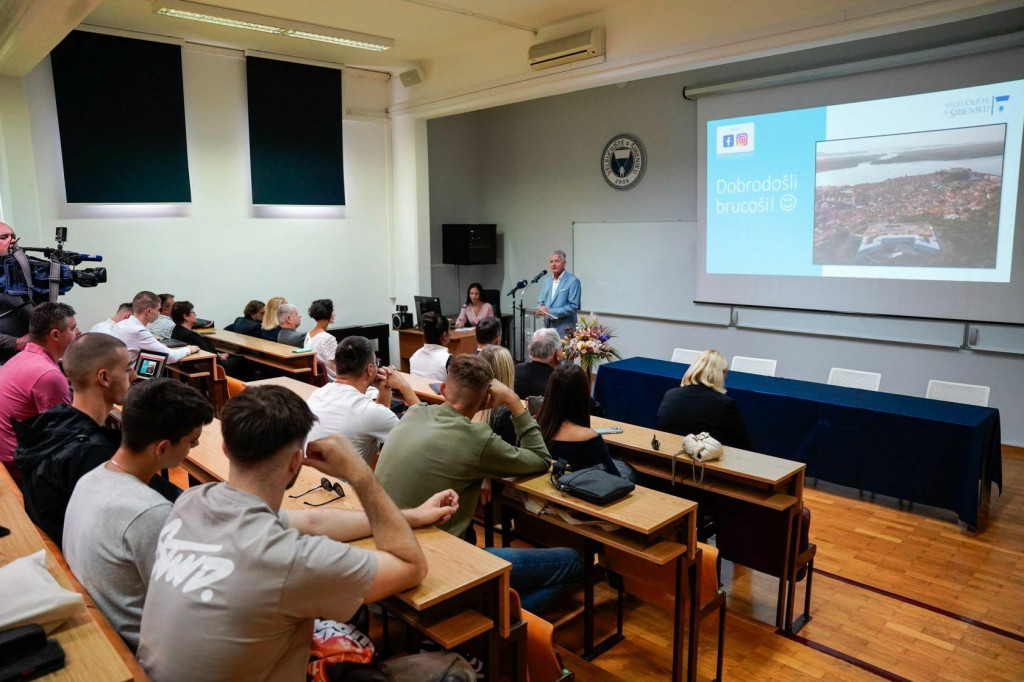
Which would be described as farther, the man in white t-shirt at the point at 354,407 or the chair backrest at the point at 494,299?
the chair backrest at the point at 494,299

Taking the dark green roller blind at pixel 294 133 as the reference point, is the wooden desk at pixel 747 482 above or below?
below

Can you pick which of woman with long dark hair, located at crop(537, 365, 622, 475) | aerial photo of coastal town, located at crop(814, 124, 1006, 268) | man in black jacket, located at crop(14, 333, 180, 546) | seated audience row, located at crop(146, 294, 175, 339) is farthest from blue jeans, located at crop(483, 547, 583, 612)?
seated audience row, located at crop(146, 294, 175, 339)

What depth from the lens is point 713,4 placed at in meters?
5.33

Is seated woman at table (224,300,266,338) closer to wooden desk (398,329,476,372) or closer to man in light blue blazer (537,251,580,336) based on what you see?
wooden desk (398,329,476,372)

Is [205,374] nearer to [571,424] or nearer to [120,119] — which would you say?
[120,119]

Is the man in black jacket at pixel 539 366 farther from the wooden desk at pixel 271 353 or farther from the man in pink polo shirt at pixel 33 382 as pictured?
the man in pink polo shirt at pixel 33 382

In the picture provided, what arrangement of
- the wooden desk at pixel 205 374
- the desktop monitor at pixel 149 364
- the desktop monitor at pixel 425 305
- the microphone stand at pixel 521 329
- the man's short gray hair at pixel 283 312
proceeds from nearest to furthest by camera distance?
the desktop monitor at pixel 149 364 < the wooden desk at pixel 205 374 < the man's short gray hair at pixel 283 312 < the desktop monitor at pixel 425 305 < the microphone stand at pixel 521 329

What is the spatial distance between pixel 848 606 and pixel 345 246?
7.07 meters

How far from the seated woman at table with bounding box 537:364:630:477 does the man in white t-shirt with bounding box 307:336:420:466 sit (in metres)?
0.72

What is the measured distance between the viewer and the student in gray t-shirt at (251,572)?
1.36m

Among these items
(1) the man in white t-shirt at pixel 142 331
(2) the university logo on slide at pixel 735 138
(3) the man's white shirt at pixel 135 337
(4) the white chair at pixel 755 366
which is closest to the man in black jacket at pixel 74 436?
(1) the man in white t-shirt at pixel 142 331

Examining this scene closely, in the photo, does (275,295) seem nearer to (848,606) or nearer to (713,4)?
(713,4)

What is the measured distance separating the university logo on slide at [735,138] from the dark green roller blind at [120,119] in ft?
18.7

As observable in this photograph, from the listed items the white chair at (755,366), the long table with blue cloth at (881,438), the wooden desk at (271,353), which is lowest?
the long table with blue cloth at (881,438)
